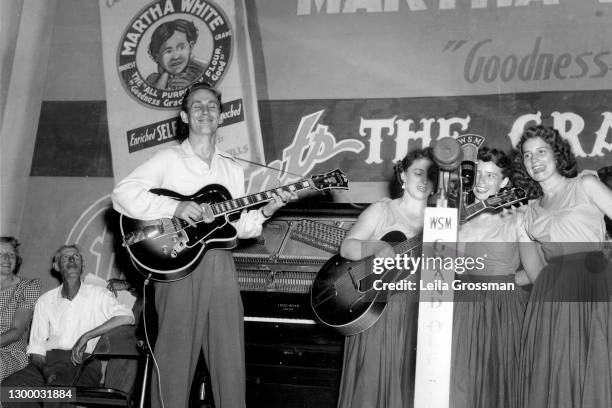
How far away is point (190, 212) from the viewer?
4336 mm

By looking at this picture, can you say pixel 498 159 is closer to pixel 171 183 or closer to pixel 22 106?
pixel 171 183

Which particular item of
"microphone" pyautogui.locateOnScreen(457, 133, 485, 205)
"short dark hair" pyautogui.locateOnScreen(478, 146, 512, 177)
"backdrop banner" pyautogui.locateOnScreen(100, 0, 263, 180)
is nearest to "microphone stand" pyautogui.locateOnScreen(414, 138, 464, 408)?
"microphone" pyautogui.locateOnScreen(457, 133, 485, 205)

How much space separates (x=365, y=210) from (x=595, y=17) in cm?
198

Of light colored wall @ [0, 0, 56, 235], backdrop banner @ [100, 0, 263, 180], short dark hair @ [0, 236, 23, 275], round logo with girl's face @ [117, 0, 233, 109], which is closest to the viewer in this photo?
short dark hair @ [0, 236, 23, 275]

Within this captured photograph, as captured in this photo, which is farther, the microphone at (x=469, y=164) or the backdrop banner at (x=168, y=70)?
the backdrop banner at (x=168, y=70)

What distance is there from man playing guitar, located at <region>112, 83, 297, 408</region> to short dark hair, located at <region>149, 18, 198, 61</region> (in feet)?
4.92

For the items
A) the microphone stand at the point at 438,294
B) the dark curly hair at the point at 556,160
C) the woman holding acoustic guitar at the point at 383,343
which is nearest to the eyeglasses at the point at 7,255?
the woman holding acoustic guitar at the point at 383,343

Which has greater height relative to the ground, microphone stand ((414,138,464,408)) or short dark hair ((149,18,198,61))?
short dark hair ((149,18,198,61))

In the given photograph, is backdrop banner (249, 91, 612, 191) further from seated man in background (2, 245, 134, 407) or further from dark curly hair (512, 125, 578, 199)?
seated man in background (2, 245, 134, 407)

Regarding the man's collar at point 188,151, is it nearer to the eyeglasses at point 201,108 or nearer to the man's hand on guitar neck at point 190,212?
the eyeglasses at point 201,108

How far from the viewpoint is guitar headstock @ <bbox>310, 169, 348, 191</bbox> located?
4.57m

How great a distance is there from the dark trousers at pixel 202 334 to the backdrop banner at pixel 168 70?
164cm

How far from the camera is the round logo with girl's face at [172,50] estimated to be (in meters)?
5.91

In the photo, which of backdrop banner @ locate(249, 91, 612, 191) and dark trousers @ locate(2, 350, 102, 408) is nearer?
dark trousers @ locate(2, 350, 102, 408)
